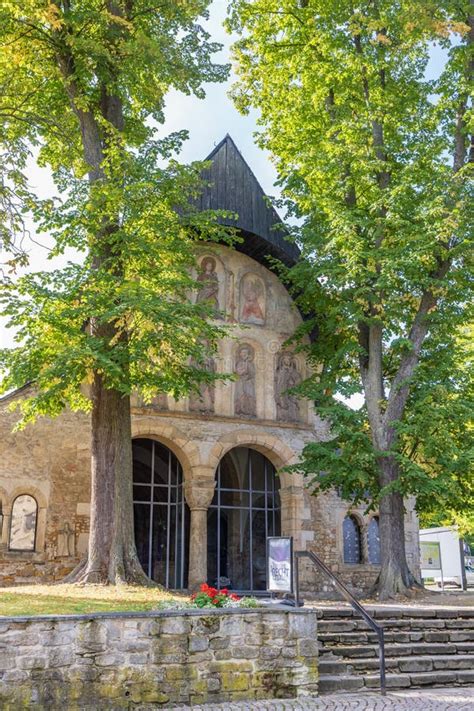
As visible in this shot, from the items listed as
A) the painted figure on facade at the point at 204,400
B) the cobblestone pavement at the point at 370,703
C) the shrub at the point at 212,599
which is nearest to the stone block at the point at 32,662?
the cobblestone pavement at the point at 370,703

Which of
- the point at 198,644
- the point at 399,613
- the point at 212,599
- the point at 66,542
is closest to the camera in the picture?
the point at 198,644

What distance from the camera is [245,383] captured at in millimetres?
18266

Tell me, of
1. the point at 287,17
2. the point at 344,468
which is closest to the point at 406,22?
the point at 287,17

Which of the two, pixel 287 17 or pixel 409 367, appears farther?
pixel 287 17

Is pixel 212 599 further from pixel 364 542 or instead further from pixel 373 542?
pixel 373 542

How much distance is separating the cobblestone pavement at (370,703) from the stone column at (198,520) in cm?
859

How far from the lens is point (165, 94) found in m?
15.9

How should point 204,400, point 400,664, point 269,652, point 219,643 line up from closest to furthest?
point 219,643
point 269,652
point 400,664
point 204,400

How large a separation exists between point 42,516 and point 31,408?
4829 mm

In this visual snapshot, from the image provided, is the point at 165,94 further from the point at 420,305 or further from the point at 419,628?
the point at 419,628

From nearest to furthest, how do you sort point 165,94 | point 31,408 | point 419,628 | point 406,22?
point 419,628 < point 31,408 < point 406,22 < point 165,94

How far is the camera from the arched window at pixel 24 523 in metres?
15.2

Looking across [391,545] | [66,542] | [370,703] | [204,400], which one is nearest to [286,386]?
[204,400]

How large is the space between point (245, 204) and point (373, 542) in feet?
32.0
